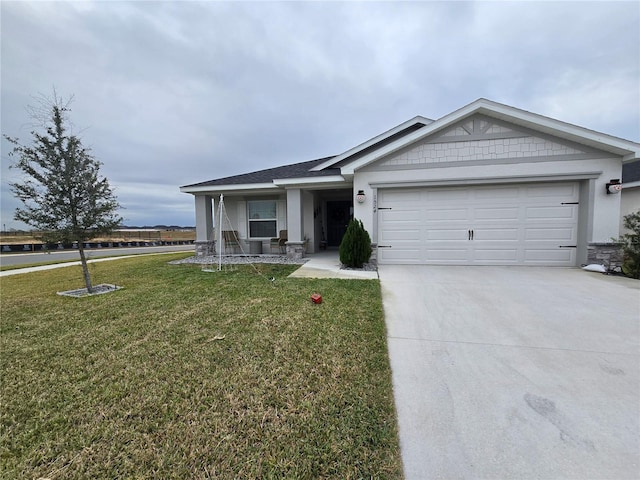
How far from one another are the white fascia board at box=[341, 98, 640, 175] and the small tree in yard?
739 cm

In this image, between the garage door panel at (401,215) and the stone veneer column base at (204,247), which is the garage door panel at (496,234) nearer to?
the garage door panel at (401,215)

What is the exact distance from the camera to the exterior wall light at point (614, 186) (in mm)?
6422

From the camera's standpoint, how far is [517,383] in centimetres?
238

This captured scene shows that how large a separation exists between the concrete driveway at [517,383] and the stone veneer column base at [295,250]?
200 inches

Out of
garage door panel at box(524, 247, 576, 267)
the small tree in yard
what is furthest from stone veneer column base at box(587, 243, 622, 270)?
the small tree in yard

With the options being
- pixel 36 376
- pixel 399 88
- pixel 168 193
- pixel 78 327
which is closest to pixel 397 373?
→ pixel 36 376

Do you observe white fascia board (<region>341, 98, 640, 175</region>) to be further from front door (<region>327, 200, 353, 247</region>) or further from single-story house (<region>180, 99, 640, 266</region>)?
front door (<region>327, 200, 353, 247</region>)

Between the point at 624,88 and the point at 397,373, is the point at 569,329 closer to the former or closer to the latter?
the point at 397,373

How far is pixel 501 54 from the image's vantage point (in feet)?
31.6

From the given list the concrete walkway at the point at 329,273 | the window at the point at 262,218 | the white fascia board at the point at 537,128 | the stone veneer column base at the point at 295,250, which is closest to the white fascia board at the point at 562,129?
the white fascia board at the point at 537,128

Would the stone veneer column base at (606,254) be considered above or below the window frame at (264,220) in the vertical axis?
below

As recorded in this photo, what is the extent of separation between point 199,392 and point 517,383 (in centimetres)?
297

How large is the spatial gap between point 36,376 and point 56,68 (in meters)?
9.82

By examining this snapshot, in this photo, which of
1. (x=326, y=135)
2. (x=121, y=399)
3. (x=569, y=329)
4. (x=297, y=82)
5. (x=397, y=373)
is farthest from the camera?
(x=326, y=135)
